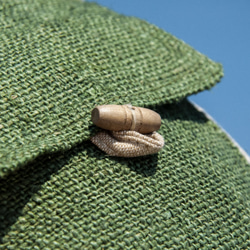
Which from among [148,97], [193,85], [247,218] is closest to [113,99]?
[148,97]

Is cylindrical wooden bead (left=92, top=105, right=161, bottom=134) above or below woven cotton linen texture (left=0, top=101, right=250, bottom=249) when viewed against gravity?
above

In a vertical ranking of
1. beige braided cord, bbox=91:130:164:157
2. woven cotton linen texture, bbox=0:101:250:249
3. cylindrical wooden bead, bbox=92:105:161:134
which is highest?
cylindrical wooden bead, bbox=92:105:161:134

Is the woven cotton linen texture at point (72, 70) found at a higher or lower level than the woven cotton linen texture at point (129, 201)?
higher

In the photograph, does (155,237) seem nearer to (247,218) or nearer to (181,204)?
(181,204)

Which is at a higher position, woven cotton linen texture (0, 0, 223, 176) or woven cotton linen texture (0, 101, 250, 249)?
woven cotton linen texture (0, 0, 223, 176)

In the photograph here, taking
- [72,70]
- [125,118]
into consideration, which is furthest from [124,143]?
[72,70]

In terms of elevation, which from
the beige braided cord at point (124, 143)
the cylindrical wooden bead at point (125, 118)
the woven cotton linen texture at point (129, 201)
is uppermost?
the cylindrical wooden bead at point (125, 118)
